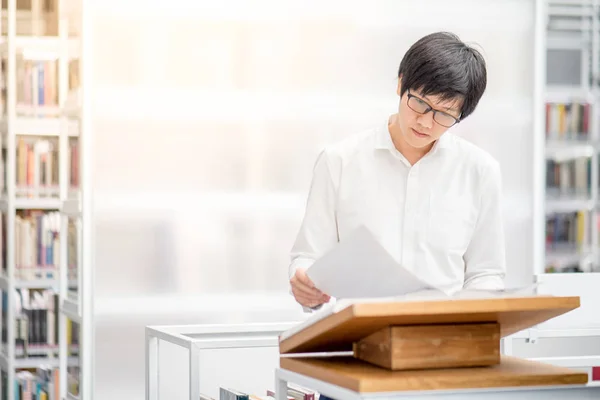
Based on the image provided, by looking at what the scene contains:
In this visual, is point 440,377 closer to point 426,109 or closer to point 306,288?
point 306,288

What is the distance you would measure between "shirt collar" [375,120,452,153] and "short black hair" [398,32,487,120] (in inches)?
5.9

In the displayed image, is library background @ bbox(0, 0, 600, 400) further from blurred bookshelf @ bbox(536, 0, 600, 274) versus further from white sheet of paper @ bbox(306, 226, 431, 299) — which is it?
blurred bookshelf @ bbox(536, 0, 600, 274)

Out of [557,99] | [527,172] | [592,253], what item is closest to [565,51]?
[557,99]

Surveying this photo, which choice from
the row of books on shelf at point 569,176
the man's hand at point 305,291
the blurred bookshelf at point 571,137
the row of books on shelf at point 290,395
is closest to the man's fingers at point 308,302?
the man's hand at point 305,291

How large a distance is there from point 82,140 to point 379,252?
2.15 meters

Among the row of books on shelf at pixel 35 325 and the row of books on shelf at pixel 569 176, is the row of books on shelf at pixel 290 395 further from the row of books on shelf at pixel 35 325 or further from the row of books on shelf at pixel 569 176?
the row of books on shelf at pixel 569 176

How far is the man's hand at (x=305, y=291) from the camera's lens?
1.44 metres

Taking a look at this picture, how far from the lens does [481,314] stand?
47.6 inches

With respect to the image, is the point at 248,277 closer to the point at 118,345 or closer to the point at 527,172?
the point at 118,345

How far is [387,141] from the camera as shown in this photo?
5.48 feet

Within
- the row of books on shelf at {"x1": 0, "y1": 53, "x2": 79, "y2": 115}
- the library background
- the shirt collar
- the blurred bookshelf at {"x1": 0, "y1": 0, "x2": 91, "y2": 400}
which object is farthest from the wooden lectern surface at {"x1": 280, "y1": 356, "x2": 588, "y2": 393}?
the row of books on shelf at {"x1": 0, "y1": 53, "x2": 79, "y2": 115}

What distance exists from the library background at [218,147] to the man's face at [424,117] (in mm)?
1333

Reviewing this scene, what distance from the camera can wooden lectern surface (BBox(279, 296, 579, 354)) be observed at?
1.13 meters

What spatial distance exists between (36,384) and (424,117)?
3.26m
